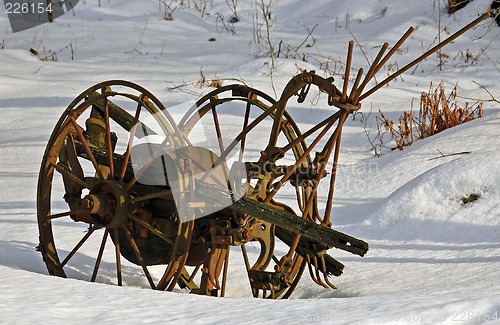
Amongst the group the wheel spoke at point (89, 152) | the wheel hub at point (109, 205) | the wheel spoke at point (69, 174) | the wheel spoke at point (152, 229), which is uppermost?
the wheel spoke at point (89, 152)

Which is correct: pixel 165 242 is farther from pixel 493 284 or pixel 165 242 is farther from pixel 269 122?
pixel 269 122

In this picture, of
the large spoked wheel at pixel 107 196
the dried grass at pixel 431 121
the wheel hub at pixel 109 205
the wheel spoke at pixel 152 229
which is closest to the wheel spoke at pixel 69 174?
the large spoked wheel at pixel 107 196

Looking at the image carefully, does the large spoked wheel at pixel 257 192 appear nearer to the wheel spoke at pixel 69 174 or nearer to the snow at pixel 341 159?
the snow at pixel 341 159

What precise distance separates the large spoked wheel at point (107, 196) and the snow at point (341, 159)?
0.15 metres

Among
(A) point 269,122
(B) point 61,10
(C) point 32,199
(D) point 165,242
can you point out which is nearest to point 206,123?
(A) point 269,122

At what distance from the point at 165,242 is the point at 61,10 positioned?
27.9ft

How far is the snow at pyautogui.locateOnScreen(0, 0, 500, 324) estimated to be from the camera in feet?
9.62

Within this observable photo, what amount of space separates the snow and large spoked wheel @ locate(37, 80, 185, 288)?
15 centimetres

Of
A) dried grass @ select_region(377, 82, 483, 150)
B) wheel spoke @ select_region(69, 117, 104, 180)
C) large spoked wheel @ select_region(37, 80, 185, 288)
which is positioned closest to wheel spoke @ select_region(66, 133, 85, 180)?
large spoked wheel @ select_region(37, 80, 185, 288)

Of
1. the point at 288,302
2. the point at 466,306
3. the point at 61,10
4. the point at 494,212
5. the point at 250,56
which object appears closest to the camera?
the point at 466,306

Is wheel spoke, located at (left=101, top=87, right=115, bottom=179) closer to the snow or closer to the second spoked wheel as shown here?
the second spoked wheel

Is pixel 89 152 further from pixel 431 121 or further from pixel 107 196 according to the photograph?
pixel 431 121

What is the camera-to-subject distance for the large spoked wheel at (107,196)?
3.78m

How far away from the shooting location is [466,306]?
2.74m
